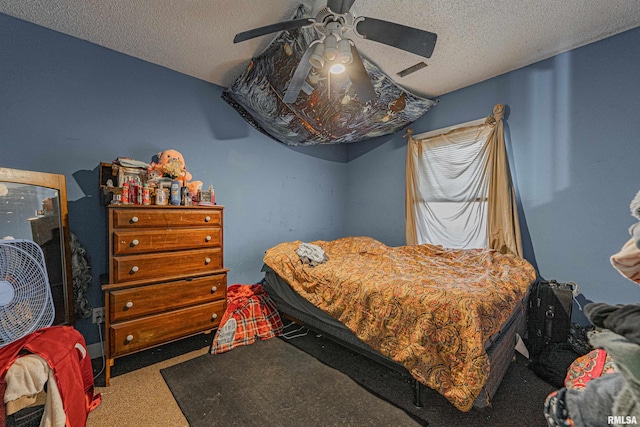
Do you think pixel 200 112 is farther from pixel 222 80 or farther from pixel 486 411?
pixel 486 411

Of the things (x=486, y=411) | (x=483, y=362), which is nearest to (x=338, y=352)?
(x=486, y=411)

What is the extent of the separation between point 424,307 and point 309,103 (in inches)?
84.1

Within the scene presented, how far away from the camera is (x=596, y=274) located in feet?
7.27

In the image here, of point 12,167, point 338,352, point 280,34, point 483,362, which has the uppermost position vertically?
point 280,34

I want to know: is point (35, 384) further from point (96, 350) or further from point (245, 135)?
point (245, 135)

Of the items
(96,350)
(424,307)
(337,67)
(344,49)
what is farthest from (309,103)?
(96,350)

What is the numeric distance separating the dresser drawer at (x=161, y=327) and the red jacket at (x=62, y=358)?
1.09ft

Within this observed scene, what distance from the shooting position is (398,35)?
1590 mm

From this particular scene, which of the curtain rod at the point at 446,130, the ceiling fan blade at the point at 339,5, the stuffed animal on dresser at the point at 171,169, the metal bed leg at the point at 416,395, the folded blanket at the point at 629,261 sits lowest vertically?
the metal bed leg at the point at 416,395

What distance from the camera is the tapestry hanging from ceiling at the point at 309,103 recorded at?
85.5 inches

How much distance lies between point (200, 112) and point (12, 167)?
1.52 meters

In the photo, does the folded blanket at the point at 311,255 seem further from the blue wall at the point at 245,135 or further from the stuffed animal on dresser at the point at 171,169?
the stuffed animal on dresser at the point at 171,169

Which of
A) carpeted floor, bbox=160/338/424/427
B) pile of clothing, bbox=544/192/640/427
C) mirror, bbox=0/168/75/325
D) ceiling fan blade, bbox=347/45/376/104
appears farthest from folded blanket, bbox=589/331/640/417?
mirror, bbox=0/168/75/325

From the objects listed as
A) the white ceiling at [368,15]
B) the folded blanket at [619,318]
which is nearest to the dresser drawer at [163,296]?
the white ceiling at [368,15]
